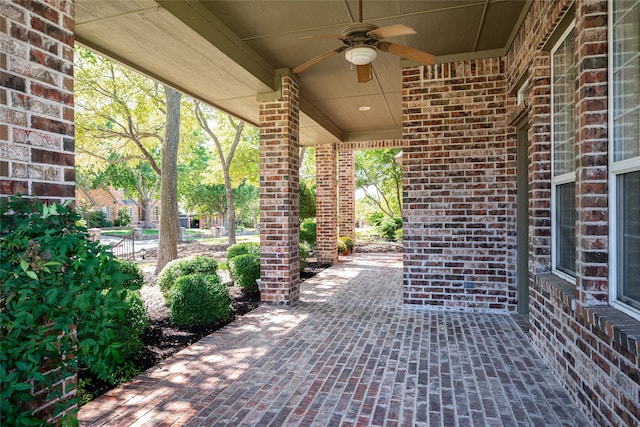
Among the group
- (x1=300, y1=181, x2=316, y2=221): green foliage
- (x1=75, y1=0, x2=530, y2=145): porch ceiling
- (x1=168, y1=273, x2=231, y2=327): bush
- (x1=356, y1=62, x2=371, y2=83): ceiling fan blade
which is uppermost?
(x1=75, y1=0, x2=530, y2=145): porch ceiling

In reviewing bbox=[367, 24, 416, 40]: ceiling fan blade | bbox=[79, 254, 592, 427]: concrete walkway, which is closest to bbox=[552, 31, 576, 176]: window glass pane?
bbox=[367, 24, 416, 40]: ceiling fan blade

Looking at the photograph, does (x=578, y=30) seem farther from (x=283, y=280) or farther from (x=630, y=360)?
(x=283, y=280)

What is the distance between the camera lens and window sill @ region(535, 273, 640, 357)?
185 centimetres

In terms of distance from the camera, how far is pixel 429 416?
2.45 m

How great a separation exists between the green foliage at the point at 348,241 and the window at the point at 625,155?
8972 mm

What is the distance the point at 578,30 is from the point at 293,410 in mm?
3062

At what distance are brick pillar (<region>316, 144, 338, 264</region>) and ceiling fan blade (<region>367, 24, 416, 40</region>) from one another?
693 centimetres

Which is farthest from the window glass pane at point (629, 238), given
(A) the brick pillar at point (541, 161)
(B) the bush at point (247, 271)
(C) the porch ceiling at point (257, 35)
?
(B) the bush at point (247, 271)

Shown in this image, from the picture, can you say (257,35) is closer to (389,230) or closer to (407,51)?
(407,51)

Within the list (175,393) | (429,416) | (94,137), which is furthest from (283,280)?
(94,137)

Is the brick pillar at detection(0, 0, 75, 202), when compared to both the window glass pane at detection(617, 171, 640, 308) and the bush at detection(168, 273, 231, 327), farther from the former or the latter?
the window glass pane at detection(617, 171, 640, 308)

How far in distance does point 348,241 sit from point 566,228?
8361mm

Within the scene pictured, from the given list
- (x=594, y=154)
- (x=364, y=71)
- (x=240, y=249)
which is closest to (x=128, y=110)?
(x=240, y=249)

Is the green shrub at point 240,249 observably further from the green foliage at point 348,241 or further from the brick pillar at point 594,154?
the brick pillar at point 594,154
